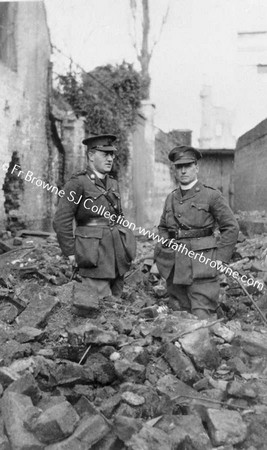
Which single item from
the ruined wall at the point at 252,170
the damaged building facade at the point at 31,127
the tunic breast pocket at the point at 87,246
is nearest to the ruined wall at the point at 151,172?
the damaged building facade at the point at 31,127

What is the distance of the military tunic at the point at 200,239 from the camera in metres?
4.90

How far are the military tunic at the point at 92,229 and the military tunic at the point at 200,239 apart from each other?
0.55 m

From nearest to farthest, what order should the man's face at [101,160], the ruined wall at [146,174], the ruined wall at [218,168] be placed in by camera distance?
the man's face at [101,160] → the ruined wall at [146,174] → the ruined wall at [218,168]

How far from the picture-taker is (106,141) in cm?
494

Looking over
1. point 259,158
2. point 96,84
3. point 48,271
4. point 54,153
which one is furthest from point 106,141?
point 96,84

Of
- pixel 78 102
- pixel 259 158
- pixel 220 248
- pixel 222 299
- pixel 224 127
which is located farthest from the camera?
pixel 224 127

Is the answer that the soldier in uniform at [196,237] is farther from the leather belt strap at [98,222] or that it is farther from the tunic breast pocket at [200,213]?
the leather belt strap at [98,222]

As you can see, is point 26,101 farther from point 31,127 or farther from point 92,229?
point 92,229

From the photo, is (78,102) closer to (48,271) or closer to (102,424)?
(48,271)

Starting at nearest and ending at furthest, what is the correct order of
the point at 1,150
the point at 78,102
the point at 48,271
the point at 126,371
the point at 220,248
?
the point at 126,371, the point at 220,248, the point at 48,271, the point at 1,150, the point at 78,102

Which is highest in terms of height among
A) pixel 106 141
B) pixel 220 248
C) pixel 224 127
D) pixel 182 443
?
pixel 224 127

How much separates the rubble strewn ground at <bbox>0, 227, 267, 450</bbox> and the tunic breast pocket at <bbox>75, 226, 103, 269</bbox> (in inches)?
12.4

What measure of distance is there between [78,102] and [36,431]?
40.2ft

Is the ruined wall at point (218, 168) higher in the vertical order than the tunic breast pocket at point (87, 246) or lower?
higher
